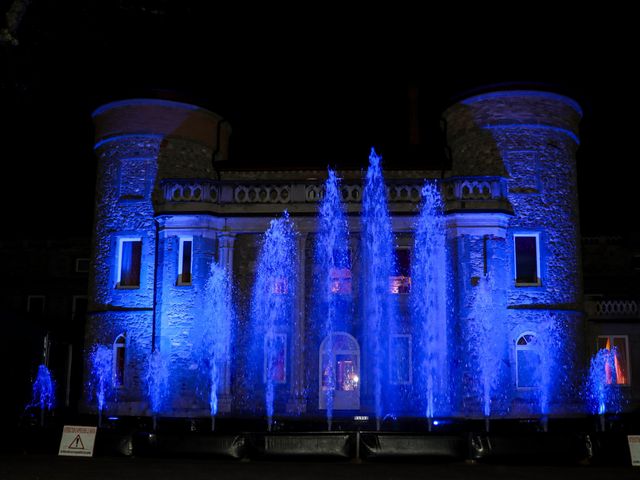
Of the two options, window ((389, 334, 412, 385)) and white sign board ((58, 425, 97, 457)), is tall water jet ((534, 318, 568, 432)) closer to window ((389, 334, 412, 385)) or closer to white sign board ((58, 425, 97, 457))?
window ((389, 334, 412, 385))

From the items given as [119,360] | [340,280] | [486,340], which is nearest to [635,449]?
[486,340]

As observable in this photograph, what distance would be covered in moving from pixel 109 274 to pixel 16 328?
7101mm

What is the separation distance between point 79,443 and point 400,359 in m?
14.3

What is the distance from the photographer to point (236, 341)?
27844 millimetres

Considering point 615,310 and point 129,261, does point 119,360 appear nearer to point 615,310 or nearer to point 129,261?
point 129,261

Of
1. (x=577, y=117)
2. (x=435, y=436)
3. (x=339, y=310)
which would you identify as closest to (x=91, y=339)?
(x=339, y=310)

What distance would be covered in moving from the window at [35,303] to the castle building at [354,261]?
15.5m

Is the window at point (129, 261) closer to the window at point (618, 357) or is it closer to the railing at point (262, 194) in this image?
the railing at point (262, 194)

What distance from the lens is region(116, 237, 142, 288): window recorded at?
1162 inches

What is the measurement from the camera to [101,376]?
94.0ft

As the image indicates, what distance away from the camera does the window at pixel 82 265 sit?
142 ft

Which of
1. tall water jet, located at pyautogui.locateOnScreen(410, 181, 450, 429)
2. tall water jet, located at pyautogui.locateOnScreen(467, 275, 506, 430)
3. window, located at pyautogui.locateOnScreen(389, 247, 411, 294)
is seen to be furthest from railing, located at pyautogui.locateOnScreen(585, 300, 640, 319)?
window, located at pyautogui.locateOnScreen(389, 247, 411, 294)

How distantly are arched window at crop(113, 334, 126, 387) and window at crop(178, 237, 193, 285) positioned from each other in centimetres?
351

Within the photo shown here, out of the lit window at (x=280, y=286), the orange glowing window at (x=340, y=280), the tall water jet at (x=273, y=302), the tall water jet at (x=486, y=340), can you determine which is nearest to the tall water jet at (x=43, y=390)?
the tall water jet at (x=273, y=302)
